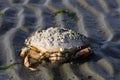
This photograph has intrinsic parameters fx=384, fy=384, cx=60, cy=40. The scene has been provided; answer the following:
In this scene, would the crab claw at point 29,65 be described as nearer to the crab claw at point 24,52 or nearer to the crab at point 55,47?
the crab at point 55,47

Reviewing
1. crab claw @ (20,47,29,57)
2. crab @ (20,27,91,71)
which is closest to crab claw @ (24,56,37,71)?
crab @ (20,27,91,71)

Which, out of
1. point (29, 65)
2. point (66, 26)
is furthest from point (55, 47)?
point (66, 26)

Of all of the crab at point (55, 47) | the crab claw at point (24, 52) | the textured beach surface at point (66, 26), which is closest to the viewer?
the textured beach surface at point (66, 26)

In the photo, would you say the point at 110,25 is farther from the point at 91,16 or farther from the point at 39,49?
the point at 39,49

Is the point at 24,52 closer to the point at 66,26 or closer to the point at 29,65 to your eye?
the point at 29,65

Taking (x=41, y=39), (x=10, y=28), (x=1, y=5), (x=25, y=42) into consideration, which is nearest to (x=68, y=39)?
(x=41, y=39)

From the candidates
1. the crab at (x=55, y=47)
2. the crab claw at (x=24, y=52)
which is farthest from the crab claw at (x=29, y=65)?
the crab claw at (x=24, y=52)

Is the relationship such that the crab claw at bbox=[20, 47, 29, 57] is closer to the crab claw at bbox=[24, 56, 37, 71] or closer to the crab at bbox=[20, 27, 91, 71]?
the crab at bbox=[20, 27, 91, 71]
